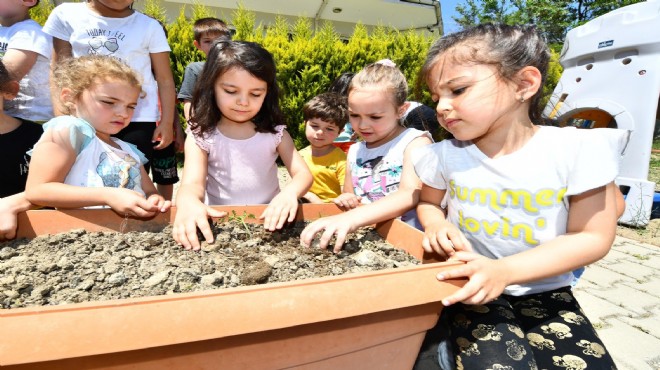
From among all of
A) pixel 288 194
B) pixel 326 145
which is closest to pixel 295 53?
pixel 326 145

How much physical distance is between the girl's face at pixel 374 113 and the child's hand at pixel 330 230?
1033mm

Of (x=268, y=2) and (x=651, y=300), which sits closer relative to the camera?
(x=651, y=300)

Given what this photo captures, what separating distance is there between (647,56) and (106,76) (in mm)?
4859

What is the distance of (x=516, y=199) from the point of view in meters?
1.36

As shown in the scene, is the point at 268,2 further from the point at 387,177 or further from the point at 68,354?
the point at 68,354

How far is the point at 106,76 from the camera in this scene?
201cm

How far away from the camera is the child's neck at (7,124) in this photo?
85.2 inches

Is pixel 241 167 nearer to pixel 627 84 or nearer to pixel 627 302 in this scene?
pixel 627 302

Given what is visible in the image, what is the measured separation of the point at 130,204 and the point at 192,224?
0.28m

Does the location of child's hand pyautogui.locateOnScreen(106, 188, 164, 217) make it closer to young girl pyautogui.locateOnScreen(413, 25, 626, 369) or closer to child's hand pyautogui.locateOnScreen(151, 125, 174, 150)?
young girl pyautogui.locateOnScreen(413, 25, 626, 369)

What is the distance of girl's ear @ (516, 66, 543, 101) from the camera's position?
1352 mm

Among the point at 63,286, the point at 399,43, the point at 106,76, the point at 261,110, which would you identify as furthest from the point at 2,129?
the point at 399,43

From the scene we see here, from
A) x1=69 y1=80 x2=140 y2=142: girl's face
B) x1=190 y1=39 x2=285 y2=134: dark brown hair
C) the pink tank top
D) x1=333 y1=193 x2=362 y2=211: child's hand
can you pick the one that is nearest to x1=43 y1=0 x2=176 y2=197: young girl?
x1=69 y1=80 x2=140 y2=142: girl's face

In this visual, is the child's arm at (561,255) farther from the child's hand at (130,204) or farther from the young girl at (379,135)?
the child's hand at (130,204)
